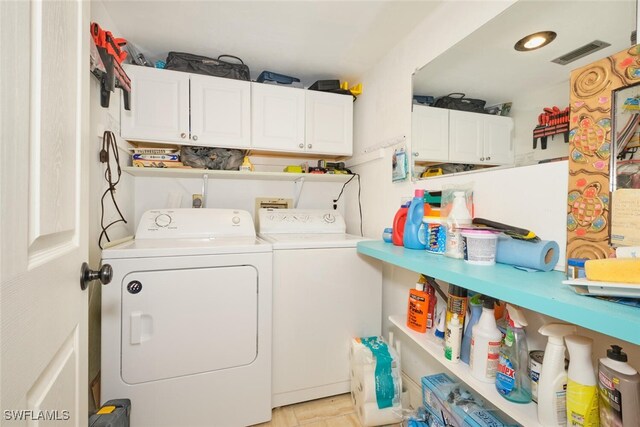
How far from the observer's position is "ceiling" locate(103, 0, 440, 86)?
1.54 meters

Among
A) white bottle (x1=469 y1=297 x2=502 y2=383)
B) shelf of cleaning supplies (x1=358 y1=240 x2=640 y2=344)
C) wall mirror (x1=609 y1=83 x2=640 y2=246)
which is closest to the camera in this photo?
shelf of cleaning supplies (x1=358 y1=240 x2=640 y2=344)

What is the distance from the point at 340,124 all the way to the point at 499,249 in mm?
1634

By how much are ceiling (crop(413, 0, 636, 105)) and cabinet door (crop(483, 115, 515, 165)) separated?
0.09 meters

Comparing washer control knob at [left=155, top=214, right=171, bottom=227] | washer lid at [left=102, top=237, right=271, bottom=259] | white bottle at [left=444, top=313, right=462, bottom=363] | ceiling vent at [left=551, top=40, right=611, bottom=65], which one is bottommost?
white bottle at [left=444, top=313, right=462, bottom=363]

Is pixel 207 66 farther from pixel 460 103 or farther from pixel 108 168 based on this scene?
pixel 460 103

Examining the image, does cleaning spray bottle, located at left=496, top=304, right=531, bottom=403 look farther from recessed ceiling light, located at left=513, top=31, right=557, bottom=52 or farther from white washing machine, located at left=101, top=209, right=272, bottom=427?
white washing machine, located at left=101, top=209, right=272, bottom=427

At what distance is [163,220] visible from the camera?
1.83 meters

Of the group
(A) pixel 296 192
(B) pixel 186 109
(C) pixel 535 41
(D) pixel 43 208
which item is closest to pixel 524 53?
(C) pixel 535 41

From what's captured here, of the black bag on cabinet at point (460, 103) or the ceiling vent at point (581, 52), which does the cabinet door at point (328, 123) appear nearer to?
the black bag on cabinet at point (460, 103)

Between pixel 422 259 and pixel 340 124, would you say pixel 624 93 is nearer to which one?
pixel 422 259

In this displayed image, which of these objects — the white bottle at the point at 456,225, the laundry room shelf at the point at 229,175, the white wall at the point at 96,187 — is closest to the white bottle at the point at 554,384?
the white bottle at the point at 456,225

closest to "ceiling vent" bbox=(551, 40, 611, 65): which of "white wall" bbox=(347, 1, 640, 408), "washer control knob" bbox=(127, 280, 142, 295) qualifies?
"white wall" bbox=(347, 1, 640, 408)

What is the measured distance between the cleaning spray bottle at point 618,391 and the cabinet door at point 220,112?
83.0 inches

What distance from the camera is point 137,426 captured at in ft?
4.44
